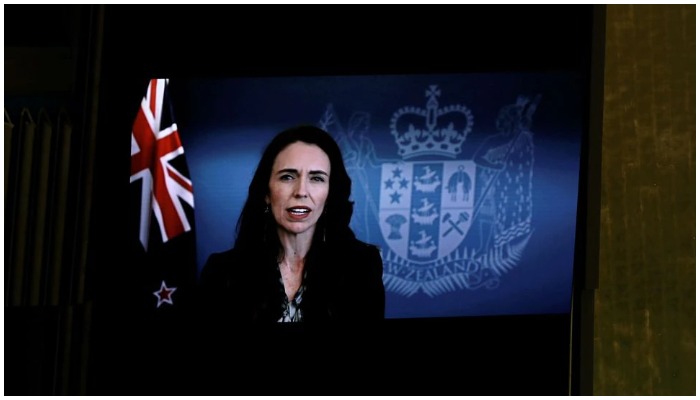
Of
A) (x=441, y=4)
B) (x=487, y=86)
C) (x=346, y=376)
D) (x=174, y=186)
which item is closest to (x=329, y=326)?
(x=346, y=376)

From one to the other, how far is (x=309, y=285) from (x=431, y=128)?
0.59 metres

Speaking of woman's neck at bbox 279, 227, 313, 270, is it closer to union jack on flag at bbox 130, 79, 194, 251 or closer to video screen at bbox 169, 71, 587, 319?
video screen at bbox 169, 71, 587, 319

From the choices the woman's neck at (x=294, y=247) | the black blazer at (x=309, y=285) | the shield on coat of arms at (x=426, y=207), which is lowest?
the black blazer at (x=309, y=285)

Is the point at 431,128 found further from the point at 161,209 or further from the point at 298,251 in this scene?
the point at 161,209

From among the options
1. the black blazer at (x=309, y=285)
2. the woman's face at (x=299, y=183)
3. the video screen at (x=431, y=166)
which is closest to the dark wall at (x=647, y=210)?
the video screen at (x=431, y=166)

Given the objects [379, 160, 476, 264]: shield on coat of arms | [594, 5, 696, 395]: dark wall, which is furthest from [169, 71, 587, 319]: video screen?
[594, 5, 696, 395]: dark wall

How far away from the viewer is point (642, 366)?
207cm

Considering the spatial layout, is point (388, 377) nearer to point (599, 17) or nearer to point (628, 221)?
point (628, 221)

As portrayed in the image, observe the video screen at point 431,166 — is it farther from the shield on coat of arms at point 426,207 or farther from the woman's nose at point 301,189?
the woman's nose at point 301,189

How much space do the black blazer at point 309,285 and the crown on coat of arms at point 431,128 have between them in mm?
329

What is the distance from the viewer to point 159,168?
212 centimetres

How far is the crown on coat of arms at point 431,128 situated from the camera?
6.96ft

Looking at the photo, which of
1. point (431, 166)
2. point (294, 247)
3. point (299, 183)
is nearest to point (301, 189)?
point (299, 183)

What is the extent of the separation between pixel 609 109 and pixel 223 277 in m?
1.26
